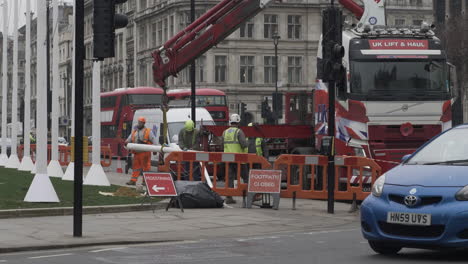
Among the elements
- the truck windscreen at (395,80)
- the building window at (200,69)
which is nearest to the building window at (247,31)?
the building window at (200,69)

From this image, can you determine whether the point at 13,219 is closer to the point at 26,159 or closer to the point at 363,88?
the point at 363,88

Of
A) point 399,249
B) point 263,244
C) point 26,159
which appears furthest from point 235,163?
point 26,159

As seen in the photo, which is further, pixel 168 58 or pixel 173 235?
pixel 168 58

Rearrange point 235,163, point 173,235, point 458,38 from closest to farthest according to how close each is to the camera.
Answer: point 173,235, point 235,163, point 458,38

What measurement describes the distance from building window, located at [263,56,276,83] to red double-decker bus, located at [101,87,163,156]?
32.8m

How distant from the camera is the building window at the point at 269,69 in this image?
99.6 metres

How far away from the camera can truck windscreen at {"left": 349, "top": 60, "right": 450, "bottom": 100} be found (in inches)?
957

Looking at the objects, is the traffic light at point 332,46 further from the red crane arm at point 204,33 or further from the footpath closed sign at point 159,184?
the red crane arm at point 204,33

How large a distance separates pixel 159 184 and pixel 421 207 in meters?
9.09

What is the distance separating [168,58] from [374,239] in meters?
19.5

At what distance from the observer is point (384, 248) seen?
13328mm

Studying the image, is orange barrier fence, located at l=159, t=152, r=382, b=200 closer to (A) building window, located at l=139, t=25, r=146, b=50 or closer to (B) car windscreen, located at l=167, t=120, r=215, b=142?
(B) car windscreen, located at l=167, t=120, r=215, b=142

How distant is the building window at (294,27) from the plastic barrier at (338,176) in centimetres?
7783

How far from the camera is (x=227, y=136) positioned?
949 inches
